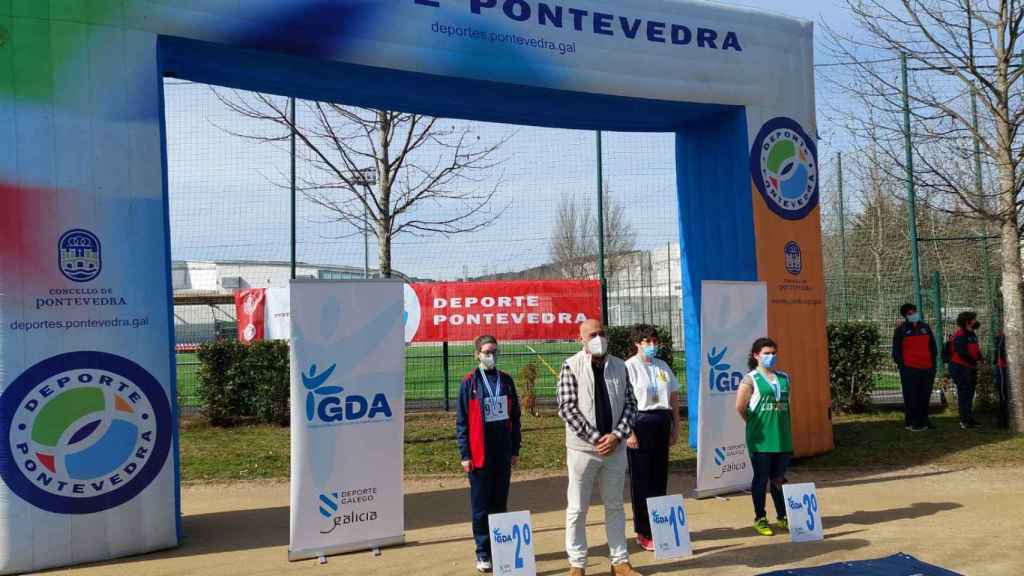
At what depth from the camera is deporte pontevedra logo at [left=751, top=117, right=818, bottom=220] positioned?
10961 mm

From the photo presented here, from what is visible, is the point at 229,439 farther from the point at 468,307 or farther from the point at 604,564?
the point at 604,564

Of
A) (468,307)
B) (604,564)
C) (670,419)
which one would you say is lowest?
(604,564)

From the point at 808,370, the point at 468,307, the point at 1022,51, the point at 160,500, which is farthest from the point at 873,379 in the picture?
the point at 160,500

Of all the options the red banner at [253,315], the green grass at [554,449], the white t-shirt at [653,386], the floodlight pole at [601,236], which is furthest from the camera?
the red banner at [253,315]

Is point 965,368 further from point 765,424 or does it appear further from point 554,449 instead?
point 765,424

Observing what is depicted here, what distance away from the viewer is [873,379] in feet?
48.0

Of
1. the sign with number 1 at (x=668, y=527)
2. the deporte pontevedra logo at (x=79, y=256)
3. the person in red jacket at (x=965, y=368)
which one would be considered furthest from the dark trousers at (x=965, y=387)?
the deporte pontevedra logo at (x=79, y=256)

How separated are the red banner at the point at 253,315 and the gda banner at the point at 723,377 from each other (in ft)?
29.6

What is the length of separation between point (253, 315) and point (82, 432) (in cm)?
862

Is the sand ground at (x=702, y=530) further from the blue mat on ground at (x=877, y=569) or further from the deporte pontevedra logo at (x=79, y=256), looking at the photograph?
the deporte pontevedra logo at (x=79, y=256)

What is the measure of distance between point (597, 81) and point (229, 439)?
7575 millimetres

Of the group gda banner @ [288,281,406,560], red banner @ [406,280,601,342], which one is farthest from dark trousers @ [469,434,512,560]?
red banner @ [406,280,601,342]

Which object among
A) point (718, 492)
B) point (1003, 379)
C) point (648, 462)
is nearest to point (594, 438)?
point (648, 462)

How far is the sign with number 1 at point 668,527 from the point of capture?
6793 millimetres
